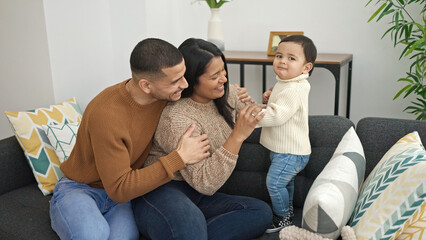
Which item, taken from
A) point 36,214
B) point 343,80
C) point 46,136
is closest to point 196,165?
point 36,214

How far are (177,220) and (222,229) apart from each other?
Result: 0.20 meters

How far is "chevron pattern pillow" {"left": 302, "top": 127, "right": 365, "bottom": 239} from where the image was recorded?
130cm

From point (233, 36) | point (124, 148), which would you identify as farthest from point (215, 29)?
point (124, 148)

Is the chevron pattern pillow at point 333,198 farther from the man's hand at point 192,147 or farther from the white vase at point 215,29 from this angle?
the white vase at point 215,29

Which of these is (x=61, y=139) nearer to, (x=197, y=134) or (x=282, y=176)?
(x=197, y=134)

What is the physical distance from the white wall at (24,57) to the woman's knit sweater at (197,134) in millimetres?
1286

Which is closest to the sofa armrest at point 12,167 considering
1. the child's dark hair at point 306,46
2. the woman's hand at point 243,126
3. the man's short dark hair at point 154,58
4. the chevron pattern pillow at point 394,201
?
the man's short dark hair at point 154,58

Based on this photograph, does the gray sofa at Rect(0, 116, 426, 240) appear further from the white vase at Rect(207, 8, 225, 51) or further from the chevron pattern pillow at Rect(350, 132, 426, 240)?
the white vase at Rect(207, 8, 225, 51)

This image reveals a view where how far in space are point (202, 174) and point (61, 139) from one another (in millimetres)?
852

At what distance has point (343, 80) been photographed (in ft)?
10.7

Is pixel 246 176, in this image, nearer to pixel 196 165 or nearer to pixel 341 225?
pixel 196 165

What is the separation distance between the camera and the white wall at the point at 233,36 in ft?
8.84

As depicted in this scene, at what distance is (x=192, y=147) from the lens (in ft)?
5.18

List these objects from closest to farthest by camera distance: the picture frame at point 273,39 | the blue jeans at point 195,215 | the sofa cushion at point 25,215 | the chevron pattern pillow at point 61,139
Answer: the blue jeans at point 195,215
the sofa cushion at point 25,215
the chevron pattern pillow at point 61,139
the picture frame at point 273,39
